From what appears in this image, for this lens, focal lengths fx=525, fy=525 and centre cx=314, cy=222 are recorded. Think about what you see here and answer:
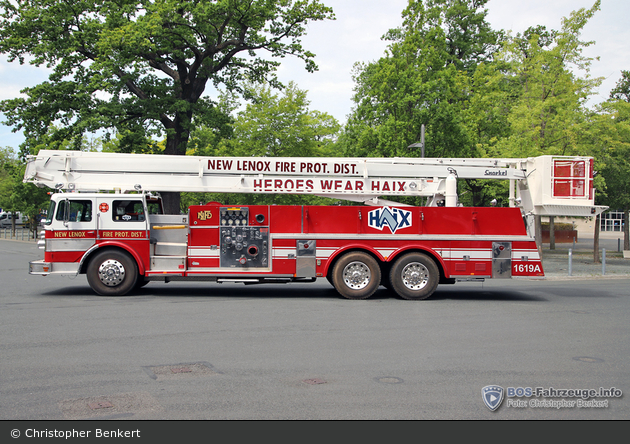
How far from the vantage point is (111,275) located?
1180 centimetres

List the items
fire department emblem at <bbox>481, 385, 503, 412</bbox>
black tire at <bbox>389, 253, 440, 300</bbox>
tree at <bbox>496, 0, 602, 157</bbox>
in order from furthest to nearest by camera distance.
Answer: tree at <bbox>496, 0, 602, 157</bbox> < black tire at <bbox>389, 253, 440, 300</bbox> < fire department emblem at <bbox>481, 385, 503, 412</bbox>

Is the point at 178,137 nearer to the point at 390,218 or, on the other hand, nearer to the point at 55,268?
the point at 55,268

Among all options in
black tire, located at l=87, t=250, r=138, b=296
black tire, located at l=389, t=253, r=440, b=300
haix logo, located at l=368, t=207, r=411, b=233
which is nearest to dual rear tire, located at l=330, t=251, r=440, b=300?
black tire, located at l=389, t=253, r=440, b=300

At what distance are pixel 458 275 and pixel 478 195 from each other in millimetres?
14701

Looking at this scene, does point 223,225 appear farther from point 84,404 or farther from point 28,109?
point 28,109

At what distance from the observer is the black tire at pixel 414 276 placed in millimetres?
11656

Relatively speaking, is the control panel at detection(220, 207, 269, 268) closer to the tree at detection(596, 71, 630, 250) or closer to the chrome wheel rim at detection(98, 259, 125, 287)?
the chrome wheel rim at detection(98, 259, 125, 287)

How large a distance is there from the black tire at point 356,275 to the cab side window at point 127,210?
15.3 ft

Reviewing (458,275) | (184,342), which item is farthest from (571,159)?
(184,342)

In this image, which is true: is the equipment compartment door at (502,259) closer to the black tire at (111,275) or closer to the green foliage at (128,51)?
the black tire at (111,275)

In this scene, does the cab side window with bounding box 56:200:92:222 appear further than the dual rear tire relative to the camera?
Yes

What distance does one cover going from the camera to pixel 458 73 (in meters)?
30.9

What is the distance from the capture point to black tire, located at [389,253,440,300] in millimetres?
11656

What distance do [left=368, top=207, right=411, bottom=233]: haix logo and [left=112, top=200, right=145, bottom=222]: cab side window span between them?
17.3 feet
